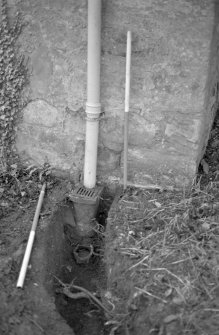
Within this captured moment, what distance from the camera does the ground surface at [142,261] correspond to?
262 centimetres

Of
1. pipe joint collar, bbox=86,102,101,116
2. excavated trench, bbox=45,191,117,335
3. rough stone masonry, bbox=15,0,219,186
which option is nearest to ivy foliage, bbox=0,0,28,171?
rough stone masonry, bbox=15,0,219,186

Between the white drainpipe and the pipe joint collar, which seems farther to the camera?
the pipe joint collar

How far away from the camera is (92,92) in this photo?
3.35m

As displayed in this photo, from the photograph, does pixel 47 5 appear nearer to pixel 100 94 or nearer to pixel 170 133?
pixel 100 94

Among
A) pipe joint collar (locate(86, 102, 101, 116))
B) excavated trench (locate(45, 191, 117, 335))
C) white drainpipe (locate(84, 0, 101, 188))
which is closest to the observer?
excavated trench (locate(45, 191, 117, 335))

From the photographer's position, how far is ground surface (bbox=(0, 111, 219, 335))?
8.58 feet

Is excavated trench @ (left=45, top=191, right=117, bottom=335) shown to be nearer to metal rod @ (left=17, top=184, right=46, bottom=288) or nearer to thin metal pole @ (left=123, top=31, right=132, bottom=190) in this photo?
metal rod @ (left=17, top=184, right=46, bottom=288)

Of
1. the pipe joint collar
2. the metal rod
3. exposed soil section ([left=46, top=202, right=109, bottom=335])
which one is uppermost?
the pipe joint collar

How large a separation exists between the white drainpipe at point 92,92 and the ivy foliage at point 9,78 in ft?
→ 2.02

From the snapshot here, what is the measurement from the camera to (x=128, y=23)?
10.5ft

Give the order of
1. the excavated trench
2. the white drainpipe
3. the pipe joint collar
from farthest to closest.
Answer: the pipe joint collar → the white drainpipe → the excavated trench

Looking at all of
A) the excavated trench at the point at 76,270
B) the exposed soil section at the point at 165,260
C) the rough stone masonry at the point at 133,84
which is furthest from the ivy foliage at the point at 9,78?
the exposed soil section at the point at 165,260

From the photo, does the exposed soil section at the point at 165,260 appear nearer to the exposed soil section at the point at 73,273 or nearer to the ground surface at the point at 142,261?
the ground surface at the point at 142,261

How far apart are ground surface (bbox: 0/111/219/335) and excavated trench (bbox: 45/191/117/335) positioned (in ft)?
0.33
